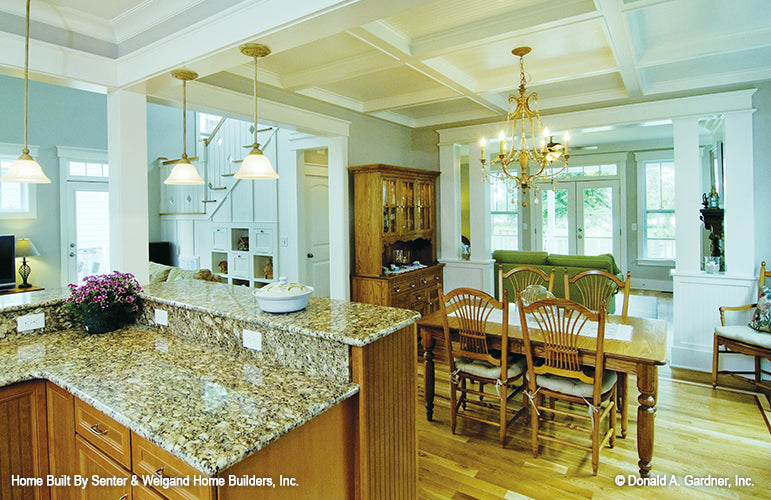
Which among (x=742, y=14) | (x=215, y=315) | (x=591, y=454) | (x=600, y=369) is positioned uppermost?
(x=742, y=14)

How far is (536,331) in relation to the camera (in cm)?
283

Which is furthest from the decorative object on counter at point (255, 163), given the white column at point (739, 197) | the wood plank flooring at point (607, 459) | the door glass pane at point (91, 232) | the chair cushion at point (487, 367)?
the door glass pane at point (91, 232)

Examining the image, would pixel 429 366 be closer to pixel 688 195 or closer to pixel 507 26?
pixel 507 26

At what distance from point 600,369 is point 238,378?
6.28ft

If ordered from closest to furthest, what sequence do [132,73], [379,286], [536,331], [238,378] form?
[238,378] < [132,73] < [536,331] < [379,286]

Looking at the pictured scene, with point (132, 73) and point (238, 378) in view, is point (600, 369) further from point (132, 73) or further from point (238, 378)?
point (132, 73)

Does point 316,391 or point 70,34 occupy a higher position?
point 70,34

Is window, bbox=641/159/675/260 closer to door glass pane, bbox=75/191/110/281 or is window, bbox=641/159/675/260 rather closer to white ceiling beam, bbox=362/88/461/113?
white ceiling beam, bbox=362/88/461/113

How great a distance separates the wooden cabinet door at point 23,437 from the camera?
5.82ft

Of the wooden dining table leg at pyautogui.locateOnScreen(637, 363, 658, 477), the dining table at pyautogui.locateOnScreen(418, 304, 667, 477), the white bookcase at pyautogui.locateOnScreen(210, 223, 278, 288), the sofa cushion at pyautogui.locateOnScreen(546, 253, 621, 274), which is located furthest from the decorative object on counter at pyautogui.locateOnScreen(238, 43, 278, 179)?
the sofa cushion at pyautogui.locateOnScreen(546, 253, 621, 274)

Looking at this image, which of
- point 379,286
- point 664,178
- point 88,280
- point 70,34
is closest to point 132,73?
point 70,34

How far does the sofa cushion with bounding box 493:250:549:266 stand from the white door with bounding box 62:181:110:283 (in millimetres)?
5872

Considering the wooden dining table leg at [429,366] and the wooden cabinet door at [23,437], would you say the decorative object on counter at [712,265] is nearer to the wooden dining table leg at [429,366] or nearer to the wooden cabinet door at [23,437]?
the wooden dining table leg at [429,366]

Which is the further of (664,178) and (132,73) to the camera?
(664,178)
